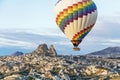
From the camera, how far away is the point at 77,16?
600 ft

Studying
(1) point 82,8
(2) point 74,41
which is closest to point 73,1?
(1) point 82,8

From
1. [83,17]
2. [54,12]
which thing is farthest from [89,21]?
[54,12]

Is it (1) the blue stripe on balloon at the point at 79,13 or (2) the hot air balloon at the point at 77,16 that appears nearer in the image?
(2) the hot air balloon at the point at 77,16

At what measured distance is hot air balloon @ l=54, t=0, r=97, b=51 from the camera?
7151 inches

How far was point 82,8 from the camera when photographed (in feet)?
596

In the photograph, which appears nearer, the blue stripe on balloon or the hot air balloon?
the hot air balloon

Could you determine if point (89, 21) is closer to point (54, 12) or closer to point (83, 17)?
point (83, 17)

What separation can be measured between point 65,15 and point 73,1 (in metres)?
6.60

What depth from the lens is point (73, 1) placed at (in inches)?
7141

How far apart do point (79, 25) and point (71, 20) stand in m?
3.86

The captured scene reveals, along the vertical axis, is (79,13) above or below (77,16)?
above

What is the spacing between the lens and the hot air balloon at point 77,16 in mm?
181625

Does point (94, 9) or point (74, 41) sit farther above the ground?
point (94, 9)

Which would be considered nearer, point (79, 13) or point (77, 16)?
point (79, 13)
